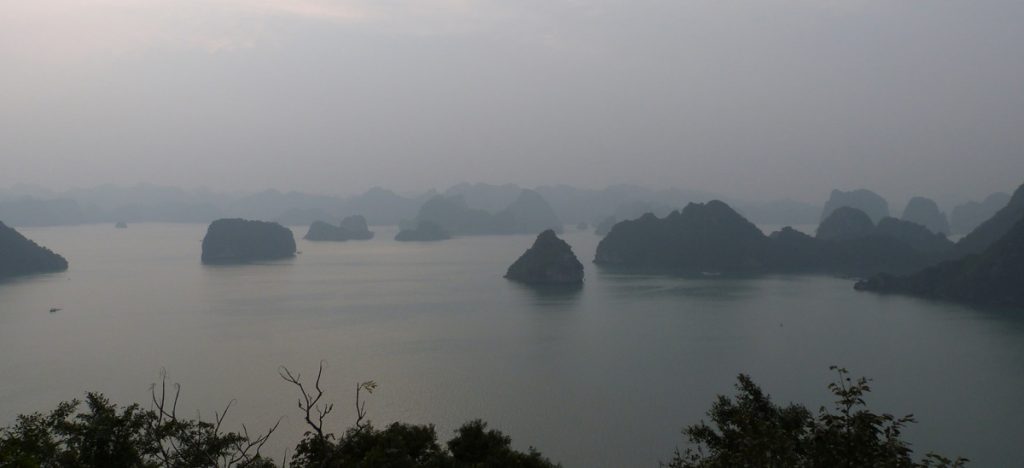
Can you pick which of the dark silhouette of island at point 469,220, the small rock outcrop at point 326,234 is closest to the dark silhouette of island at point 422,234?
the small rock outcrop at point 326,234

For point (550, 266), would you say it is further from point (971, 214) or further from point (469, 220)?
point (971, 214)

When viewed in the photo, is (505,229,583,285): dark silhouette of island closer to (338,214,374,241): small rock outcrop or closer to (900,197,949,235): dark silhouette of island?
(338,214,374,241): small rock outcrop

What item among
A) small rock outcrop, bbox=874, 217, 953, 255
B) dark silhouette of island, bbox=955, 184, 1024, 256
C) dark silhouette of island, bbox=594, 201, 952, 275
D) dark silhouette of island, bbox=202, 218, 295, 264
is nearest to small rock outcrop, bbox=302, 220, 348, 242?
dark silhouette of island, bbox=202, 218, 295, 264

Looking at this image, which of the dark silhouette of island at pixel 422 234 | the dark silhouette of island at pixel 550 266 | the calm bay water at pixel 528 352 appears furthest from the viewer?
the dark silhouette of island at pixel 422 234

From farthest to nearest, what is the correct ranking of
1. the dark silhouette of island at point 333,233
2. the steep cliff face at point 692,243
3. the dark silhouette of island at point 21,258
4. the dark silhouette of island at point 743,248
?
the dark silhouette of island at point 333,233, the steep cliff face at point 692,243, the dark silhouette of island at point 743,248, the dark silhouette of island at point 21,258

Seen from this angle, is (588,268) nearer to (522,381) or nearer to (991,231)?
(991,231)

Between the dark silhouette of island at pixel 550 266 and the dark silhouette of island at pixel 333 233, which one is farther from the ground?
the dark silhouette of island at pixel 333 233

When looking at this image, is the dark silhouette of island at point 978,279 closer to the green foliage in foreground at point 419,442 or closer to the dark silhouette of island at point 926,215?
the green foliage in foreground at point 419,442
